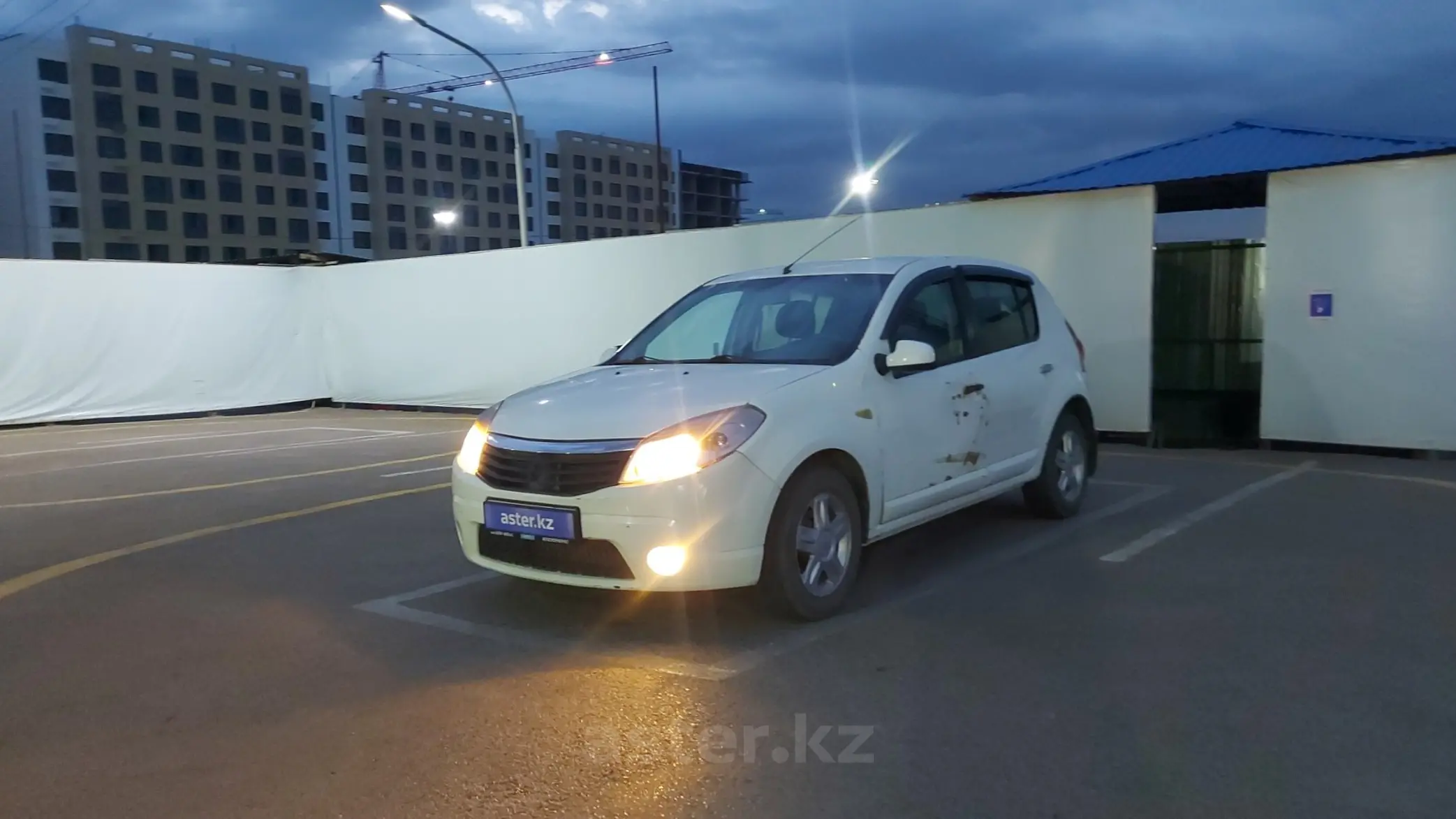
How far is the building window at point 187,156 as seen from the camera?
66.6m

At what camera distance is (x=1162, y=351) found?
12688 mm

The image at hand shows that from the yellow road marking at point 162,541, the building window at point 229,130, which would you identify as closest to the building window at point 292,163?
the building window at point 229,130

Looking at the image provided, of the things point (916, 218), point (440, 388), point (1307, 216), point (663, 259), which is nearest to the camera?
point (1307, 216)

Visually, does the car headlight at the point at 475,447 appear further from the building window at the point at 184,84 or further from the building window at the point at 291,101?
the building window at the point at 291,101

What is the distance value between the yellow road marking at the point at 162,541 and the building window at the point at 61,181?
215 ft

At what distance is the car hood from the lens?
464cm

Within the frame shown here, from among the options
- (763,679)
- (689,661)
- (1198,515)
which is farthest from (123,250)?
(763,679)

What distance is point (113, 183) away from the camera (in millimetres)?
63781

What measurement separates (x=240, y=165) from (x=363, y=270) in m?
58.8

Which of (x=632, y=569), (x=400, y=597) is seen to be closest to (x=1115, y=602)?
(x=632, y=569)

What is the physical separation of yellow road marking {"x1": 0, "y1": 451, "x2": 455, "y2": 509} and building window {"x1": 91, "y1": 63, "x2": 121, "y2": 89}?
214ft

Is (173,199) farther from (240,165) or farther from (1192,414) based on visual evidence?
(1192,414)

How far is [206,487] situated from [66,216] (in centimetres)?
6406

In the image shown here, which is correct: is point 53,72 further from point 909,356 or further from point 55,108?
point 909,356
